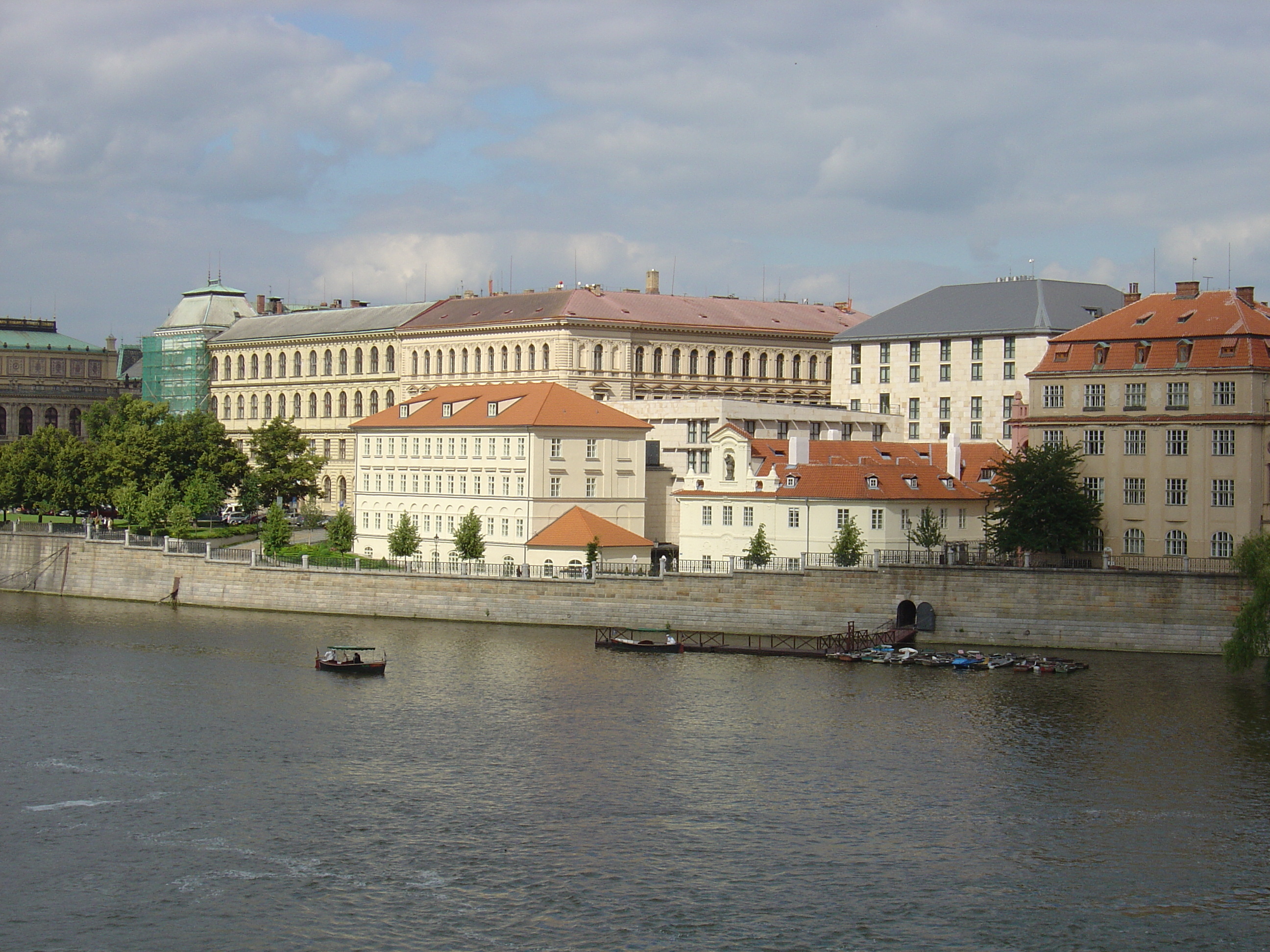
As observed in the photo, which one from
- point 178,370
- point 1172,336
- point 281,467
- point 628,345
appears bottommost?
point 281,467

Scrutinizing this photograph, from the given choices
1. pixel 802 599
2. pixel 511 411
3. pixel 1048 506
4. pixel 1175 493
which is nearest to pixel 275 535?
pixel 511 411

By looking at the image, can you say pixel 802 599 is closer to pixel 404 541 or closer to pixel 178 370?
pixel 404 541

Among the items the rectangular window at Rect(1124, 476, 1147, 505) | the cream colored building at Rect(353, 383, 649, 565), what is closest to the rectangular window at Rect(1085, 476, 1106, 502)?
the rectangular window at Rect(1124, 476, 1147, 505)

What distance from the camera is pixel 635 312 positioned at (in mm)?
144875

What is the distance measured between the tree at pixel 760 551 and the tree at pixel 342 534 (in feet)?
92.9

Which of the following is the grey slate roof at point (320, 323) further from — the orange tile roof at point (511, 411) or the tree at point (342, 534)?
the tree at point (342, 534)

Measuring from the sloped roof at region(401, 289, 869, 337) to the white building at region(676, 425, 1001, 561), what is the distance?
129ft

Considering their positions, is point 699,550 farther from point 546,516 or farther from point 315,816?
point 315,816

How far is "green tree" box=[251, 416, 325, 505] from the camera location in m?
130

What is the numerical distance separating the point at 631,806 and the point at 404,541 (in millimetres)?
53712

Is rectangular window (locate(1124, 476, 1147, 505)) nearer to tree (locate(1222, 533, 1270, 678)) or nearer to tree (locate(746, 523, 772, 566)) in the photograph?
tree (locate(1222, 533, 1270, 678))

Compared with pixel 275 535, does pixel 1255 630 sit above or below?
below

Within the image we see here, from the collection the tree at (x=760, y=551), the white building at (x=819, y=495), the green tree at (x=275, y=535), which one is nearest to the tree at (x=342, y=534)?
the green tree at (x=275, y=535)

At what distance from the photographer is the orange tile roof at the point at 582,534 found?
100438 millimetres
